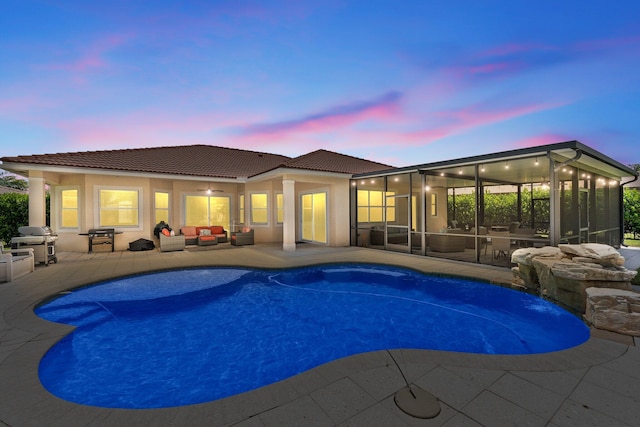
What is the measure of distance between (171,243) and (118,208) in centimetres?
287

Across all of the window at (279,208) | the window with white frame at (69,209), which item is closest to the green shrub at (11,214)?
the window with white frame at (69,209)

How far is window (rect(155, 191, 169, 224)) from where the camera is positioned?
12.3m

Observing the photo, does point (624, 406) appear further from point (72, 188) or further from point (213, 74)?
point (72, 188)

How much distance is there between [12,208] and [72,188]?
14.5 ft

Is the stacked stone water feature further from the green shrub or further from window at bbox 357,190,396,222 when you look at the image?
the green shrub

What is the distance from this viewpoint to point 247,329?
15.2 ft

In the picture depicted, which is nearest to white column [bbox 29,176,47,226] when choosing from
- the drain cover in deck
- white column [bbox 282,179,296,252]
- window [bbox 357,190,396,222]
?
white column [bbox 282,179,296,252]

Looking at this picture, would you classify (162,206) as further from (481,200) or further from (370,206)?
(481,200)

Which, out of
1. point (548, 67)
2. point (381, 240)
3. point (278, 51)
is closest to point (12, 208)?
point (278, 51)

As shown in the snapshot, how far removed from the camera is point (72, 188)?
35.6 ft

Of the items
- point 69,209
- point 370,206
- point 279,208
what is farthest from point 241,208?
point 69,209

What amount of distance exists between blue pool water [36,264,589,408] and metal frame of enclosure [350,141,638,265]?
3104mm

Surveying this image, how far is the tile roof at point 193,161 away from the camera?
10102 mm

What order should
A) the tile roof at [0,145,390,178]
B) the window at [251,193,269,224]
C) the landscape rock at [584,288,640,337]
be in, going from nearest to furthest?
1. the landscape rock at [584,288,640,337]
2. the tile roof at [0,145,390,178]
3. the window at [251,193,269,224]
